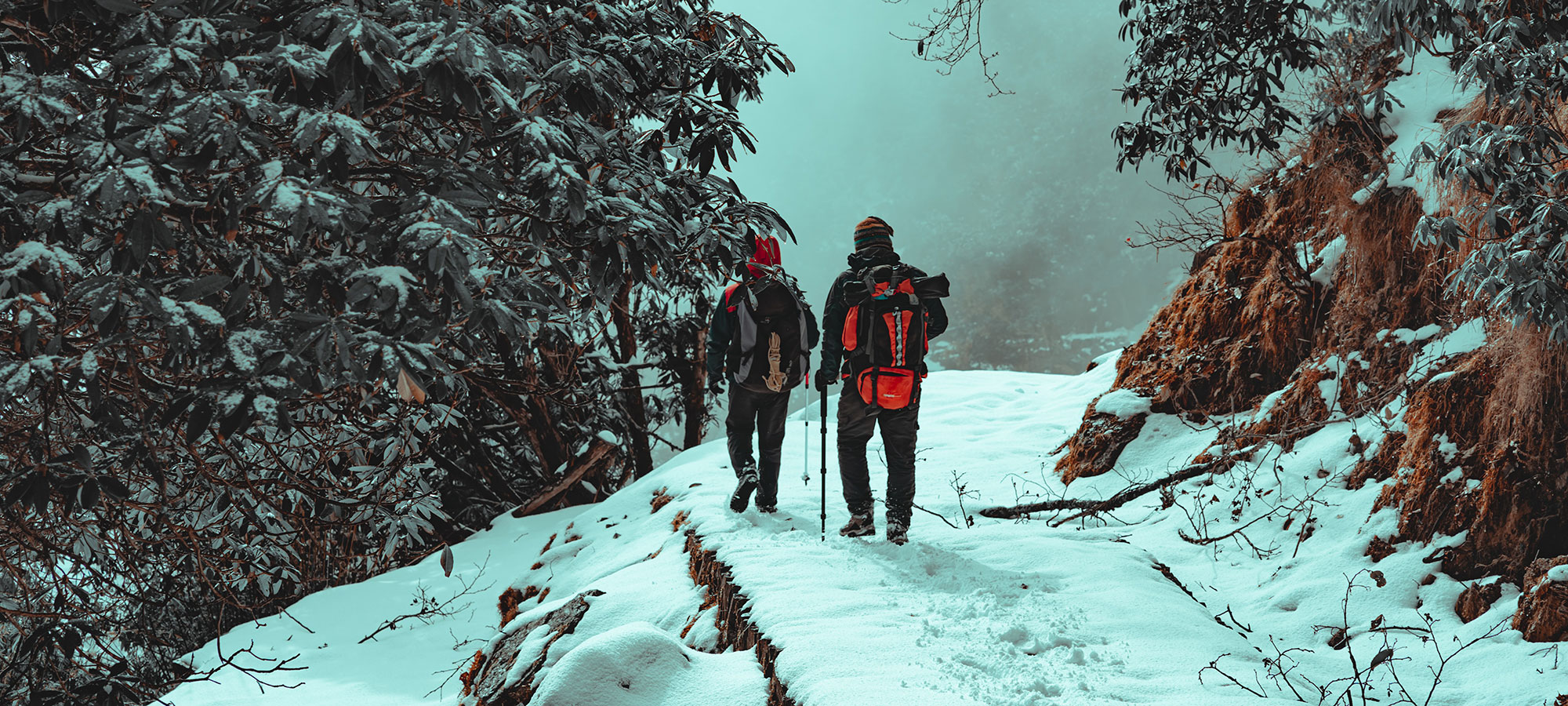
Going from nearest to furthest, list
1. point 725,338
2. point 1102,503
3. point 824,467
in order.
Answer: point 824,467
point 725,338
point 1102,503

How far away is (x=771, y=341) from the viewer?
522 centimetres

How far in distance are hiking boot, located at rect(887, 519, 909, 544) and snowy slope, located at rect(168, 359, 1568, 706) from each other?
72 millimetres

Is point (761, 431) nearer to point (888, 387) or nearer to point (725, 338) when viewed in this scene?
point (725, 338)

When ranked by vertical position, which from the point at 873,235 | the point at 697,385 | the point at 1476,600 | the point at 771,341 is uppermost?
the point at 873,235

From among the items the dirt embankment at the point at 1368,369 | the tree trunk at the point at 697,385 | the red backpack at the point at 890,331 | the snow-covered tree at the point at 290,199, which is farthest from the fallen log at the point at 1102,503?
the tree trunk at the point at 697,385

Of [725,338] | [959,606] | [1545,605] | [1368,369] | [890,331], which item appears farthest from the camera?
[725,338]

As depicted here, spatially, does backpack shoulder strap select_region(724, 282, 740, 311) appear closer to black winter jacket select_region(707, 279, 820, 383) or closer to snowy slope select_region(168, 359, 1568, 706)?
black winter jacket select_region(707, 279, 820, 383)

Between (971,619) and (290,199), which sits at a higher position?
(290,199)

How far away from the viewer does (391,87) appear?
2211 millimetres

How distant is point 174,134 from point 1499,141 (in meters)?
4.88

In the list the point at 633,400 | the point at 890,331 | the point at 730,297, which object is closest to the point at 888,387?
the point at 890,331

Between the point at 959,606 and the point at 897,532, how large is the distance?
3.50ft

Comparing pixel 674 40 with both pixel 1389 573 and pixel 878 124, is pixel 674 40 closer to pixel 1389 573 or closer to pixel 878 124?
pixel 1389 573

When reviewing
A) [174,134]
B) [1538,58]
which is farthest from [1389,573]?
[174,134]
